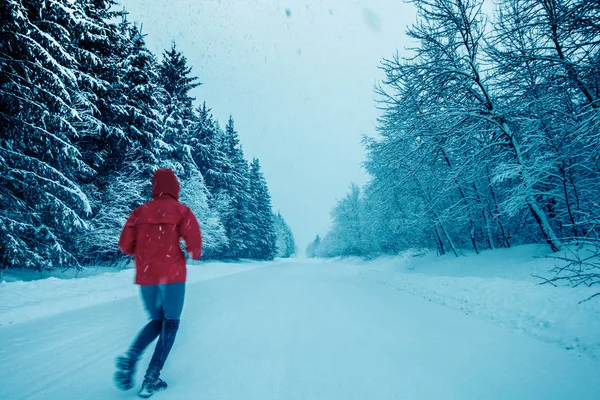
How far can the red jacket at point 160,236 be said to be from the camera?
227 centimetres

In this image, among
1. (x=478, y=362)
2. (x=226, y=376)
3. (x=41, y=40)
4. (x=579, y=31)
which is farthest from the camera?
(x=41, y=40)

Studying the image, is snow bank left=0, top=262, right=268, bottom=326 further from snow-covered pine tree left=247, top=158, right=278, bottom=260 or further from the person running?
snow-covered pine tree left=247, top=158, right=278, bottom=260

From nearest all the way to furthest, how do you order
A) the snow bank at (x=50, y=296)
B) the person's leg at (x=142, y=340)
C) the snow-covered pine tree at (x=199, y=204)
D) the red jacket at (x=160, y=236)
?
1. the person's leg at (x=142, y=340)
2. the red jacket at (x=160, y=236)
3. the snow bank at (x=50, y=296)
4. the snow-covered pine tree at (x=199, y=204)

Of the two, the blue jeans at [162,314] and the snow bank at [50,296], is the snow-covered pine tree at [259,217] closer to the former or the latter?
the snow bank at [50,296]

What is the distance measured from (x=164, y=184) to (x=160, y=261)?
0.73 meters

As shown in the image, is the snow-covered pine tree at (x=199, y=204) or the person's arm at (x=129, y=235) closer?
the person's arm at (x=129, y=235)

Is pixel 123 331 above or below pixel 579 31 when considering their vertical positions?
below

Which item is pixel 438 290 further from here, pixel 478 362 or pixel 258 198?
pixel 258 198

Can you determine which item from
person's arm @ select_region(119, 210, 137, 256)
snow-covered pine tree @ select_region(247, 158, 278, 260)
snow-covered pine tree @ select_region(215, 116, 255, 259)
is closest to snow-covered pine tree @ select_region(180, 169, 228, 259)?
snow-covered pine tree @ select_region(215, 116, 255, 259)

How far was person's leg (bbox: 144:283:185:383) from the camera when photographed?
2123 millimetres

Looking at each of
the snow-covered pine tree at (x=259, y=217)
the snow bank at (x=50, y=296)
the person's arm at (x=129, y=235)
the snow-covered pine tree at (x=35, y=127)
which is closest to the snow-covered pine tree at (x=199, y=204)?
the snow-covered pine tree at (x=35, y=127)

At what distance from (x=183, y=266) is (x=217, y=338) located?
1672mm

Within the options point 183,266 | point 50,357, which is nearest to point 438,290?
point 183,266

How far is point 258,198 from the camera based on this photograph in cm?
3838
